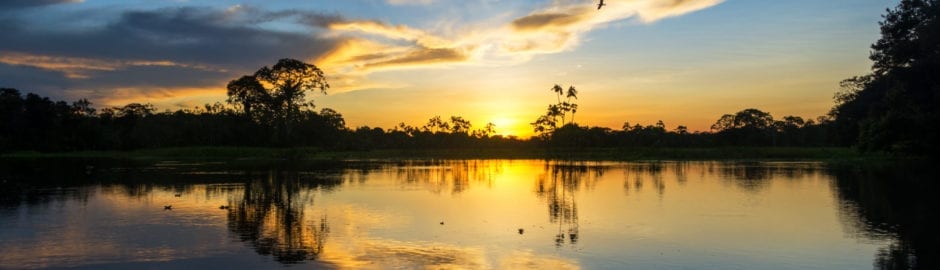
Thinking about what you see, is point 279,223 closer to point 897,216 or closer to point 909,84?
point 897,216

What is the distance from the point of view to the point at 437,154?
91625 millimetres

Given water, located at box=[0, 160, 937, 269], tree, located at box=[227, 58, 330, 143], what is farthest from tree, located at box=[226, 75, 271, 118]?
water, located at box=[0, 160, 937, 269]

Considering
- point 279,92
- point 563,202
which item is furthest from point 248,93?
point 563,202

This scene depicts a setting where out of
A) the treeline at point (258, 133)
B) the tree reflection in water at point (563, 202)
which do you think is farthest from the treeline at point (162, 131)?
the tree reflection in water at point (563, 202)

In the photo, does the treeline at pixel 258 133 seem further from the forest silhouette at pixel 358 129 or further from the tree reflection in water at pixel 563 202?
the tree reflection in water at pixel 563 202

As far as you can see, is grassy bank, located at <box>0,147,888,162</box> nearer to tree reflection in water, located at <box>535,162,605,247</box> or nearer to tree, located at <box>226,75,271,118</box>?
tree, located at <box>226,75,271,118</box>

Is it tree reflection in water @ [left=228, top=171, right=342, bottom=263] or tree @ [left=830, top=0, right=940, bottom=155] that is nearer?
tree reflection in water @ [left=228, top=171, right=342, bottom=263]

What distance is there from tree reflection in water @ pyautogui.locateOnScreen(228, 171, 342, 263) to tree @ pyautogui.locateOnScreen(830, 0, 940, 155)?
133 ft

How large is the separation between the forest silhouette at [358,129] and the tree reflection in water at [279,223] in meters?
43.3

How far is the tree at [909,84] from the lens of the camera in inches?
1758

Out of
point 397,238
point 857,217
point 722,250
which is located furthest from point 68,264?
point 857,217

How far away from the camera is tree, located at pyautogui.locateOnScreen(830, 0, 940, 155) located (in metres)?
44.7

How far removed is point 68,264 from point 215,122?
95.0 metres

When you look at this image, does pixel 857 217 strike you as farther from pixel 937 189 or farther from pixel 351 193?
pixel 351 193
